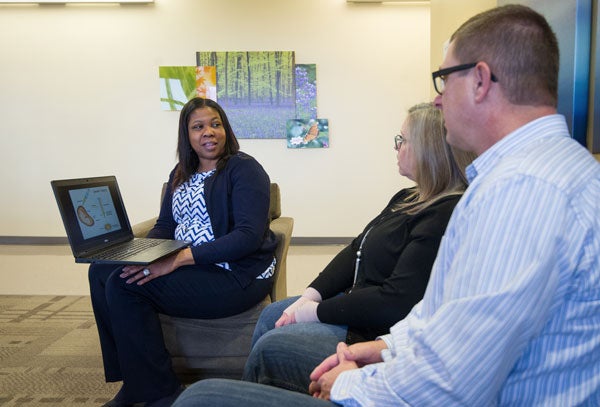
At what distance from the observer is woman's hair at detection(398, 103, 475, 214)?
138 cm

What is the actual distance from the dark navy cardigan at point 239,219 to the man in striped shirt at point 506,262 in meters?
1.04

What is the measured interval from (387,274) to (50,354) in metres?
1.92

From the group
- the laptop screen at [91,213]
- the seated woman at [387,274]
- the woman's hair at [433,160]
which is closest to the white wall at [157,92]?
the laptop screen at [91,213]

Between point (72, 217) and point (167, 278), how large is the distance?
42cm

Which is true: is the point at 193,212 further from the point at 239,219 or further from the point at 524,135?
the point at 524,135

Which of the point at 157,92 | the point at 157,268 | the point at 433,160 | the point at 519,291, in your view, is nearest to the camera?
the point at 519,291

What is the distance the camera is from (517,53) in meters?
0.78

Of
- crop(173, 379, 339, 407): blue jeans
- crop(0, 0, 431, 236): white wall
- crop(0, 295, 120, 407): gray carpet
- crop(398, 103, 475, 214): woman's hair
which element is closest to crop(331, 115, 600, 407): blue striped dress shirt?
crop(173, 379, 339, 407): blue jeans

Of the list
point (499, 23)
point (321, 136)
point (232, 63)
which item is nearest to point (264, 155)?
point (321, 136)

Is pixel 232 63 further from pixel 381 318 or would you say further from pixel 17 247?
pixel 381 318

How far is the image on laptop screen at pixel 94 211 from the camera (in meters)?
1.86

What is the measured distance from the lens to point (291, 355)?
1.27m

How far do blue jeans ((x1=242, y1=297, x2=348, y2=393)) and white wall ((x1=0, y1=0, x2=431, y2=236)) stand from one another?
368 centimetres

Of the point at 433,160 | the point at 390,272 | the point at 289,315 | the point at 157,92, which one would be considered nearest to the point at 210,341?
the point at 289,315
